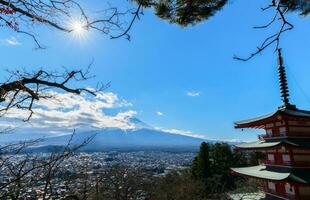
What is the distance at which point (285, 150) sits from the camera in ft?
45.4

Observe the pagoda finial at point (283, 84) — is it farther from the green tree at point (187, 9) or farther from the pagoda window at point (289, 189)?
the green tree at point (187, 9)

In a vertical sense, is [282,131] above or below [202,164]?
above

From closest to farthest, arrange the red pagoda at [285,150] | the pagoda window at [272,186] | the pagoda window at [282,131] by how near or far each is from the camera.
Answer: the red pagoda at [285,150] → the pagoda window at [282,131] → the pagoda window at [272,186]

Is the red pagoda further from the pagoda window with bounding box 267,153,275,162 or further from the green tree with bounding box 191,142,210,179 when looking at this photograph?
the green tree with bounding box 191,142,210,179

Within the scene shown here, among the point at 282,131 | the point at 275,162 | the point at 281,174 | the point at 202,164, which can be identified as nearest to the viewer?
the point at 281,174

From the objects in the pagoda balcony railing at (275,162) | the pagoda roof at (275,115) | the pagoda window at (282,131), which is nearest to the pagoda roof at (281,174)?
the pagoda balcony railing at (275,162)

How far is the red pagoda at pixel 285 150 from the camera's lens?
42.2 ft

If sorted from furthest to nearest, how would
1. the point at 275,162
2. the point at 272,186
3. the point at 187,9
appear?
the point at 272,186 < the point at 275,162 < the point at 187,9

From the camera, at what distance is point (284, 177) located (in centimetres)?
1269

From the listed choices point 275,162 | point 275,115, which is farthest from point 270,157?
point 275,115

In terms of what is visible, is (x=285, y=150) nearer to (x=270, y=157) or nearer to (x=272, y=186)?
(x=270, y=157)

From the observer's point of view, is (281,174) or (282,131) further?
(282,131)

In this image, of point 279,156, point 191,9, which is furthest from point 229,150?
point 191,9

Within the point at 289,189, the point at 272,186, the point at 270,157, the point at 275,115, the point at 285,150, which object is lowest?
the point at 289,189
